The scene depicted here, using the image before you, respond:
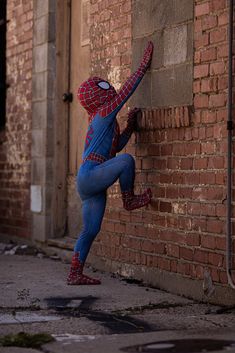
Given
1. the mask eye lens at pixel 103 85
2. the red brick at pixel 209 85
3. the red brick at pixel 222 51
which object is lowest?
the red brick at pixel 209 85

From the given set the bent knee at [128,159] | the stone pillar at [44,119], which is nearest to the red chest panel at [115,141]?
the bent knee at [128,159]

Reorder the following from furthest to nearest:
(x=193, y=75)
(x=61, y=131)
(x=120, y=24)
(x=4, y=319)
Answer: (x=61, y=131), (x=120, y=24), (x=193, y=75), (x=4, y=319)

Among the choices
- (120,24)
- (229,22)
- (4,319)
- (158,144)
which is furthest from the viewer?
(120,24)

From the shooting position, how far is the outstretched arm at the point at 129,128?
7035 mm

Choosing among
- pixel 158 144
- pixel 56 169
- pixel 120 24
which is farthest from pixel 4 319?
pixel 56 169

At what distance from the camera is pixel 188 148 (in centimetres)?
636

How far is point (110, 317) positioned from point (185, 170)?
1.46 metres

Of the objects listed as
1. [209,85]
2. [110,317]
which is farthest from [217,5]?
[110,317]

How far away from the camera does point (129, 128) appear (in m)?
7.09

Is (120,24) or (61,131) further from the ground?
(120,24)

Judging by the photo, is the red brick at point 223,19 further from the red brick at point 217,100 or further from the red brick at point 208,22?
the red brick at point 217,100

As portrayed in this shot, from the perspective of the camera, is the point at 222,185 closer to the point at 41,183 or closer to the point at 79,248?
the point at 79,248

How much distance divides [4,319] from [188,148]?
6.50 feet

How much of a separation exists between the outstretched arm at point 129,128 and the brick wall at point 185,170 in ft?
0.26
